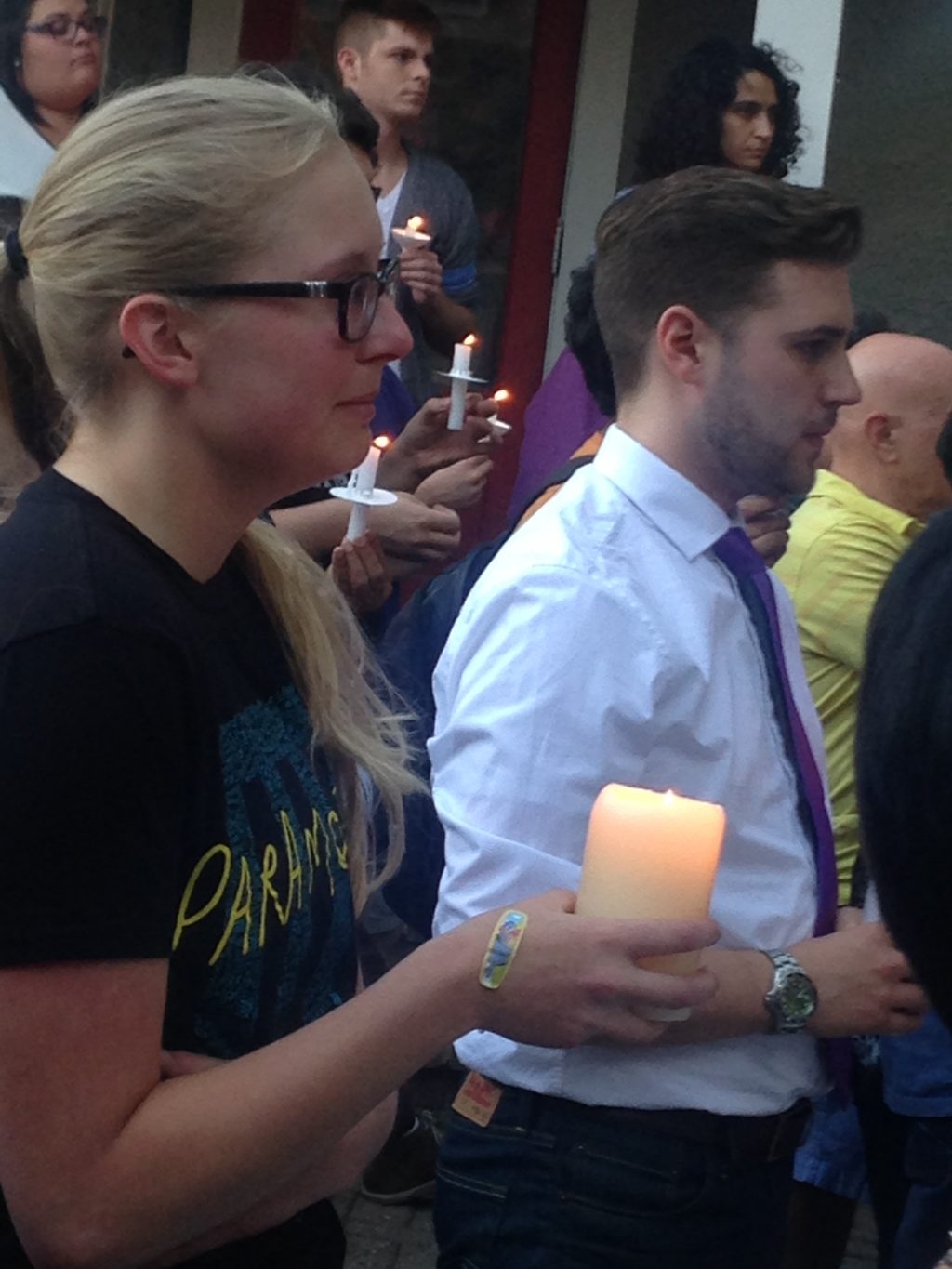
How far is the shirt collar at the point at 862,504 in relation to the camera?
318cm

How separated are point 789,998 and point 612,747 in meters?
0.36

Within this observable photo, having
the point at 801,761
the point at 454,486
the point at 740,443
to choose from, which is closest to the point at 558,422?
the point at 454,486

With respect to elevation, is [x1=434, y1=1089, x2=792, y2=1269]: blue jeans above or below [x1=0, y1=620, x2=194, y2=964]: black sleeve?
below

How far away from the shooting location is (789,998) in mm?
1924

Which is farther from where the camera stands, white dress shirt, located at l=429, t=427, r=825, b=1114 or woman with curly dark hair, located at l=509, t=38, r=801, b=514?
woman with curly dark hair, located at l=509, t=38, r=801, b=514

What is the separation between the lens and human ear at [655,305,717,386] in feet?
7.68

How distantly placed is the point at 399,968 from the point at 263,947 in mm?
129

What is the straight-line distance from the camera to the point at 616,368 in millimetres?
2449

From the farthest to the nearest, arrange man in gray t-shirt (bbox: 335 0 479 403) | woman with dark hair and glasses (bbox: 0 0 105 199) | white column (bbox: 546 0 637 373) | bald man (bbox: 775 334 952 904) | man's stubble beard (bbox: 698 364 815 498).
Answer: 1. white column (bbox: 546 0 637 373)
2. man in gray t-shirt (bbox: 335 0 479 403)
3. woman with dark hair and glasses (bbox: 0 0 105 199)
4. bald man (bbox: 775 334 952 904)
5. man's stubble beard (bbox: 698 364 815 498)

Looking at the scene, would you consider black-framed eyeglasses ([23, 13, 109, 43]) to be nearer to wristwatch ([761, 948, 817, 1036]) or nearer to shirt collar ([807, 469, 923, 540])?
shirt collar ([807, 469, 923, 540])

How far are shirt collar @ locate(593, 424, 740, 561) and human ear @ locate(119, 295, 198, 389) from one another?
798 mm

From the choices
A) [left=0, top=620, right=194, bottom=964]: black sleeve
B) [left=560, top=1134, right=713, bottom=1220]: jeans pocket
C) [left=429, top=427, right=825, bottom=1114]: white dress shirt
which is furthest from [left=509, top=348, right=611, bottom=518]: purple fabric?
[left=0, top=620, right=194, bottom=964]: black sleeve

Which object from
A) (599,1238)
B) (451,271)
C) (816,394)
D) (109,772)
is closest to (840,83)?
(451,271)

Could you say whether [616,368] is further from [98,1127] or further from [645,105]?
[645,105]
